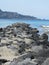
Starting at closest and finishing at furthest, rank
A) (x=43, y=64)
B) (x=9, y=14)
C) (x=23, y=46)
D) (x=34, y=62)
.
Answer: (x=43, y=64) → (x=34, y=62) → (x=23, y=46) → (x=9, y=14)

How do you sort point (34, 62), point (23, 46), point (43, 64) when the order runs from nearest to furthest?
1. point (43, 64)
2. point (34, 62)
3. point (23, 46)

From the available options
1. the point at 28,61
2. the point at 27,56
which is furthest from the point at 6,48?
the point at 28,61

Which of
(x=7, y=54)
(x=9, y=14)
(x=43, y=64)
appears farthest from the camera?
(x=9, y=14)

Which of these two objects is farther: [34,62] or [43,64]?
[34,62]

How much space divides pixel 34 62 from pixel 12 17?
107 meters

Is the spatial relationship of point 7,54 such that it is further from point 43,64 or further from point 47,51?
point 43,64

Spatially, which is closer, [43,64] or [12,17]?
[43,64]

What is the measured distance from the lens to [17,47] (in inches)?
487

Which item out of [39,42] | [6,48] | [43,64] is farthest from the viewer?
[39,42]

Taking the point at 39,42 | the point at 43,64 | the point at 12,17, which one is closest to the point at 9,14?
the point at 12,17

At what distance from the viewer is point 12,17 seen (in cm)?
11425

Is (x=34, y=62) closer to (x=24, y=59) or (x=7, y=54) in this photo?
(x=24, y=59)

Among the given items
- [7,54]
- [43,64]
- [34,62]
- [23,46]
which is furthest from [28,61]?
[23,46]

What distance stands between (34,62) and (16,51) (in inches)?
143
